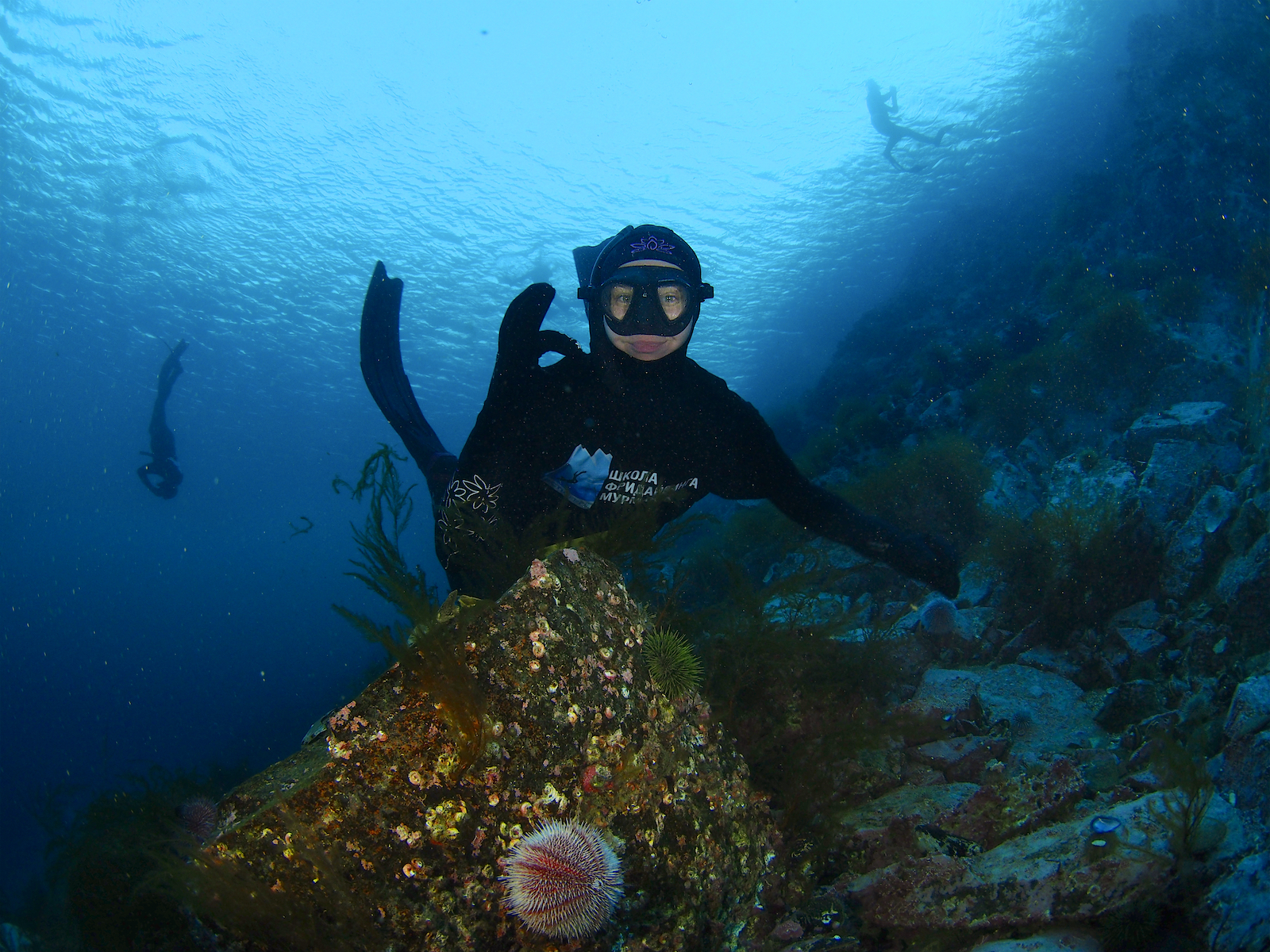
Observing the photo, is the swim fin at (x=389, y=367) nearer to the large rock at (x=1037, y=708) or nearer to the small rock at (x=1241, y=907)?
the large rock at (x=1037, y=708)

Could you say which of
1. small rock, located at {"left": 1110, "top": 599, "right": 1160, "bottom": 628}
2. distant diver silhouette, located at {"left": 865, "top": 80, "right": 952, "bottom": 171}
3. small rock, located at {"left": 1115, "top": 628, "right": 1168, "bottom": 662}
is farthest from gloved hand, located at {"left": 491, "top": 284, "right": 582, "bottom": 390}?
distant diver silhouette, located at {"left": 865, "top": 80, "right": 952, "bottom": 171}

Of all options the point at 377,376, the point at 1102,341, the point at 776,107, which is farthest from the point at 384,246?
the point at 1102,341

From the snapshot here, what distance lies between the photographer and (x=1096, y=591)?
547 centimetres

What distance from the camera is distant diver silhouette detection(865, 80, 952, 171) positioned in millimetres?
23922

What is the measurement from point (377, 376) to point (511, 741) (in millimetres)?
5570

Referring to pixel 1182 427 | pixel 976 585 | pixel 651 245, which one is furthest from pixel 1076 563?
pixel 651 245

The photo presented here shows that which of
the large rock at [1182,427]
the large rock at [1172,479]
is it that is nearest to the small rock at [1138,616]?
the large rock at [1172,479]

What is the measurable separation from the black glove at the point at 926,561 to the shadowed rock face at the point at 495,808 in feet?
7.05

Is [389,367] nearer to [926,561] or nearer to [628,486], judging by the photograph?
[628,486]

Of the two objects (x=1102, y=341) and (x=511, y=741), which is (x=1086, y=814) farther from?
(x=1102, y=341)

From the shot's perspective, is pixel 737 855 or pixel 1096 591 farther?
pixel 1096 591

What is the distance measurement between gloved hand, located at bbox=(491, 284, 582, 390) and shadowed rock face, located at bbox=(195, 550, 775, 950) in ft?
5.74

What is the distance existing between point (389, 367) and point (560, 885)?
6.10 m

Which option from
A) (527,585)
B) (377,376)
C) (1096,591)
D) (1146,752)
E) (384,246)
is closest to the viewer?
(527,585)
